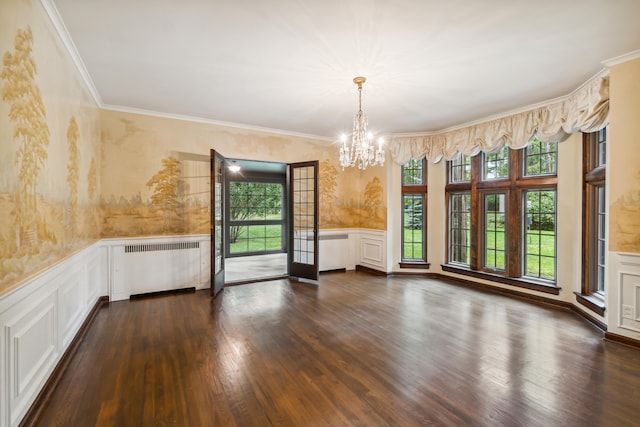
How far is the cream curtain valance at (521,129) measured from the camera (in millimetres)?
3391

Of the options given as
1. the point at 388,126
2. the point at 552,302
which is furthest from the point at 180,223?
the point at 552,302

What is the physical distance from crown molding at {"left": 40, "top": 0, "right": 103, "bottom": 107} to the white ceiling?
57 mm

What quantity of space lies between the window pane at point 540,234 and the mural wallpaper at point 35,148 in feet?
19.9

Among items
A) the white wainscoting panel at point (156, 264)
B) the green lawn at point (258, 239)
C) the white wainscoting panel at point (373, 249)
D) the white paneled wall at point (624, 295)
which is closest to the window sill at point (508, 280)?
the white paneled wall at point (624, 295)

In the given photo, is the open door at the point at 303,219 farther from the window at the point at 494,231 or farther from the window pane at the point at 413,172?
the window at the point at 494,231

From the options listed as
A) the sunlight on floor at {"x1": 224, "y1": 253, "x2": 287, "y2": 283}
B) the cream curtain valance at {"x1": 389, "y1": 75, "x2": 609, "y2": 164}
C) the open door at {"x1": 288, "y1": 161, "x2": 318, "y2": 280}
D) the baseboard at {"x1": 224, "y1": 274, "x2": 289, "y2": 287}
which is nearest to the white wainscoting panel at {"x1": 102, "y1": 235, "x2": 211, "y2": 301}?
the baseboard at {"x1": 224, "y1": 274, "x2": 289, "y2": 287}

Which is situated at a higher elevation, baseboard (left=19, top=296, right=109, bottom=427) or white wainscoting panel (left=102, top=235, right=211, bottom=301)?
white wainscoting panel (left=102, top=235, right=211, bottom=301)

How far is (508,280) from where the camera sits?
4.85 metres

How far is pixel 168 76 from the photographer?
3459mm

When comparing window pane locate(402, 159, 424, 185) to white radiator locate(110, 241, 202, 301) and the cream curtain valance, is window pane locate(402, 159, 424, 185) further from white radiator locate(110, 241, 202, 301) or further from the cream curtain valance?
white radiator locate(110, 241, 202, 301)

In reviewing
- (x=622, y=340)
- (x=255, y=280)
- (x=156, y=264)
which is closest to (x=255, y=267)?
(x=255, y=280)

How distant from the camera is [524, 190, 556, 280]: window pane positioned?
4496mm

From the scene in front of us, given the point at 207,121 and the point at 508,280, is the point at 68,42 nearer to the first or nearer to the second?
the point at 207,121

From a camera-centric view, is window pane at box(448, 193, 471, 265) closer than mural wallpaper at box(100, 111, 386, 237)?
No
